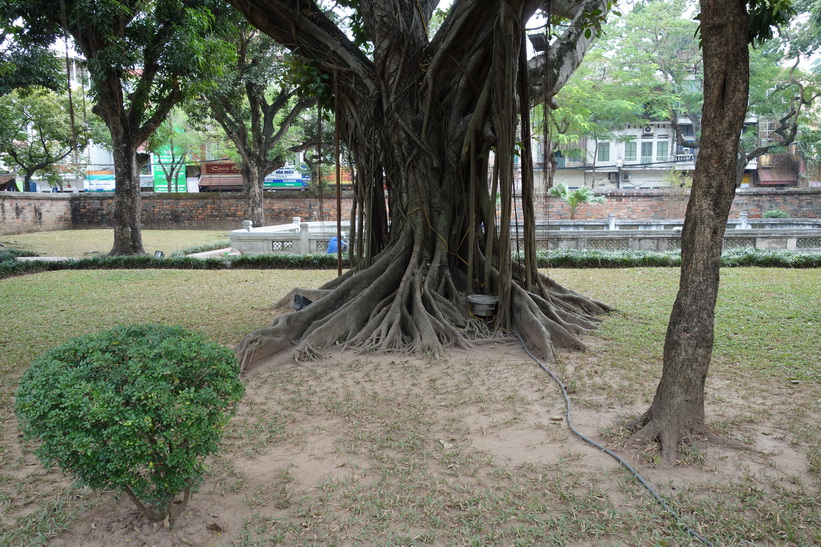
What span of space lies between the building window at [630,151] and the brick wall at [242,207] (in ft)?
22.4

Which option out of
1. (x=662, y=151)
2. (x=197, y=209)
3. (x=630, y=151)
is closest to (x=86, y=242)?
(x=197, y=209)

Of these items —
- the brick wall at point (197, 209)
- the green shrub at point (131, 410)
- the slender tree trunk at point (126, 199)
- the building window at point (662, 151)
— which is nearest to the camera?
the green shrub at point (131, 410)

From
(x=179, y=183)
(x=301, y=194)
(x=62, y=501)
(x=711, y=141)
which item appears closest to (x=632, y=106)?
(x=301, y=194)

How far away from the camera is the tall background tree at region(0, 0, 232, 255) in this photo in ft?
34.3

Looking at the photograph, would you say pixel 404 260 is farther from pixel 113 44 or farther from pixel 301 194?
pixel 301 194

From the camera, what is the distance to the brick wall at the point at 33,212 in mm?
21328

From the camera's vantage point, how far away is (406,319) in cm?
558

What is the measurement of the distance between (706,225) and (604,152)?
3067 centimetres

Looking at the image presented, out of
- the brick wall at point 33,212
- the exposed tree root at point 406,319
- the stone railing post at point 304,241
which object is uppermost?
the brick wall at point 33,212

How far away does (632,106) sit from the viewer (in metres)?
23.3

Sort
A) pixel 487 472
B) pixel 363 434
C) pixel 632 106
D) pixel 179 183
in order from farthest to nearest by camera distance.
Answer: pixel 179 183 < pixel 632 106 < pixel 363 434 < pixel 487 472

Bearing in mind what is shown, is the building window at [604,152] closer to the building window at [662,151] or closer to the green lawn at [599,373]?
the building window at [662,151]

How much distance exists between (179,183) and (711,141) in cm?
3780

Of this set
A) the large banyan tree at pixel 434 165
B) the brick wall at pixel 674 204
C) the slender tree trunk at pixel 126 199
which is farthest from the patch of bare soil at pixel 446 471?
the brick wall at pixel 674 204
